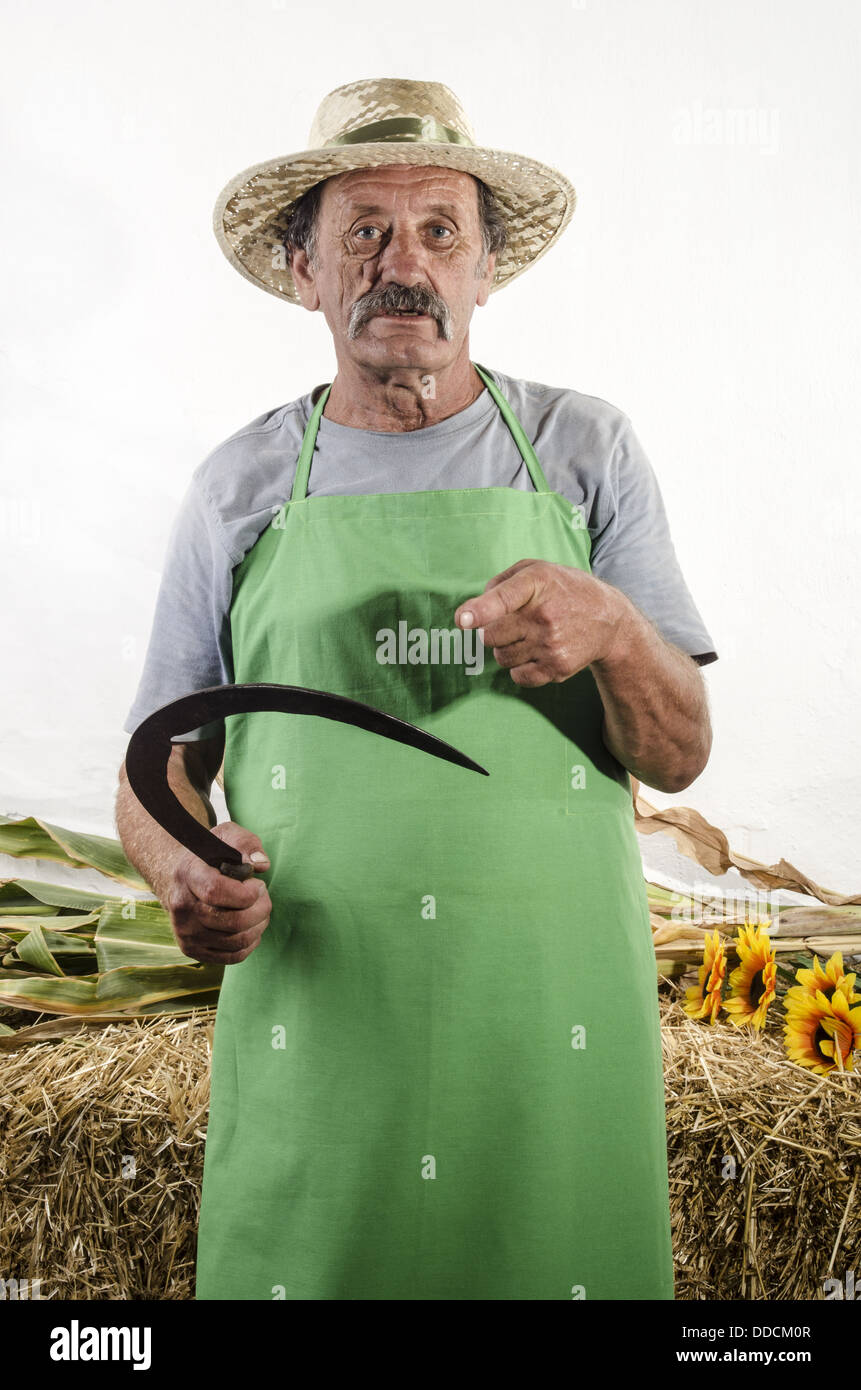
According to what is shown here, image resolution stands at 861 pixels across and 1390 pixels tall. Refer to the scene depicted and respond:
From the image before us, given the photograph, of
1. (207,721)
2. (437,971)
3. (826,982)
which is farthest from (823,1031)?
(207,721)

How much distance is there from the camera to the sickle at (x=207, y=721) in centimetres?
101

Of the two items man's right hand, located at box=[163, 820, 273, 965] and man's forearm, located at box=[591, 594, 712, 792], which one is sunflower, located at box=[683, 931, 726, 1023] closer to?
man's forearm, located at box=[591, 594, 712, 792]

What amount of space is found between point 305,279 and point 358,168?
0.15 meters

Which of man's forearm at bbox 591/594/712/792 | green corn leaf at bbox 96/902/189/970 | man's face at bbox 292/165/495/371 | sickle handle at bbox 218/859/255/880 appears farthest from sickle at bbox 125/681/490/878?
green corn leaf at bbox 96/902/189/970

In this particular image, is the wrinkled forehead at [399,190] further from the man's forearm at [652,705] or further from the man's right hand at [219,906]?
the man's right hand at [219,906]

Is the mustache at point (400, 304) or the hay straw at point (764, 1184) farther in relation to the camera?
the hay straw at point (764, 1184)

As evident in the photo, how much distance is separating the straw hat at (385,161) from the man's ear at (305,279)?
0.07 meters

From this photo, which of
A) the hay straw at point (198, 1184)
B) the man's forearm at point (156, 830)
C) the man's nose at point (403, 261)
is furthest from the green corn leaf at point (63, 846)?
the man's nose at point (403, 261)

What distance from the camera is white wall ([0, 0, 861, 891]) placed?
1.63 meters

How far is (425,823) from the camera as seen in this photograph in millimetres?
1172

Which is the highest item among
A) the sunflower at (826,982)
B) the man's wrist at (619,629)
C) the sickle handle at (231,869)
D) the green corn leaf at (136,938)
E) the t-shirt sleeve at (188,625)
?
the t-shirt sleeve at (188,625)

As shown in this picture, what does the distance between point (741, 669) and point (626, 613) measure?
74 centimetres

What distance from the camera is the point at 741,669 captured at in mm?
1735
